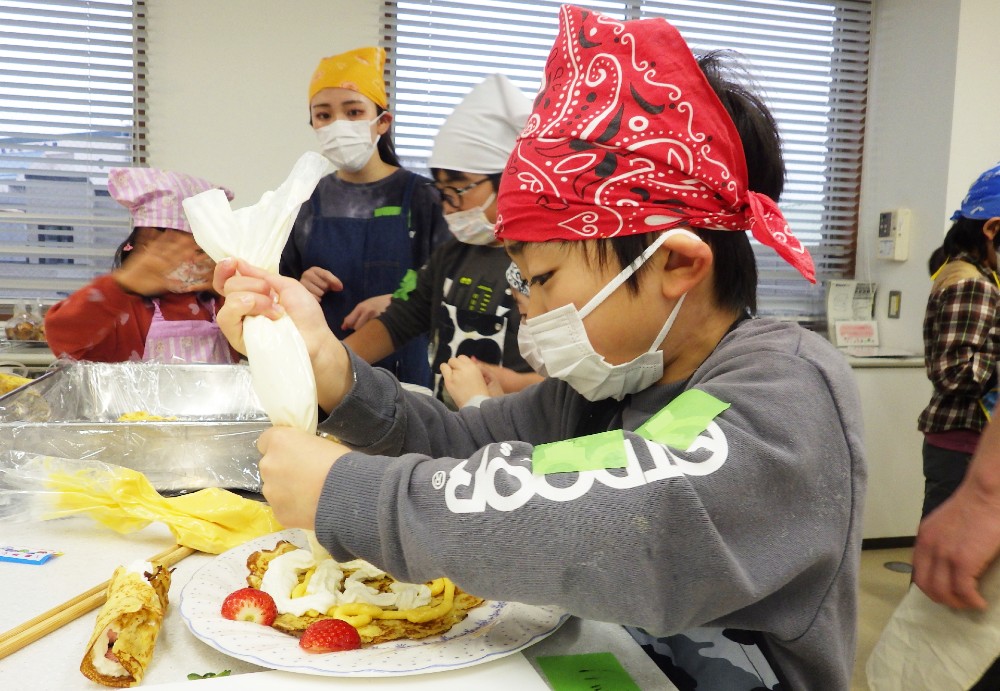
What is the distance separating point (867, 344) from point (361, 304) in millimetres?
2722

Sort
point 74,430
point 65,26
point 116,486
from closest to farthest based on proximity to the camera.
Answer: point 116,486
point 74,430
point 65,26

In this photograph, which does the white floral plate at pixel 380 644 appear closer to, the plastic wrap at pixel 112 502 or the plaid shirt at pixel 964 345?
the plastic wrap at pixel 112 502

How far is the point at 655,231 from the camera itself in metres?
0.74

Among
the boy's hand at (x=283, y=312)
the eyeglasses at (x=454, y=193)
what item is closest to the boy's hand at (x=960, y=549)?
the boy's hand at (x=283, y=312)

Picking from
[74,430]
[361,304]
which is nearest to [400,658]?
[74,430]

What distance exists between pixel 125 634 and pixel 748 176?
2.41ft

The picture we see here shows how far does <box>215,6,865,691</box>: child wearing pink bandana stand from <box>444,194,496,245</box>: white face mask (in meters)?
0.87

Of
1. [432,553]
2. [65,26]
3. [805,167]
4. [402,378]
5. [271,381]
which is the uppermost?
[65,26]

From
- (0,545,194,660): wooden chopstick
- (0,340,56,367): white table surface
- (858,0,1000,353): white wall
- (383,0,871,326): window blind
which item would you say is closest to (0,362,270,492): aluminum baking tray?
(0,545,194,660): wooden chopstick

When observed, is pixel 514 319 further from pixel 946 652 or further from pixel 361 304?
pixel 946 652

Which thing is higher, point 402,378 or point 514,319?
point 514,319

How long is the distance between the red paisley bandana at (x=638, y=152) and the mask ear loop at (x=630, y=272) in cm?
1

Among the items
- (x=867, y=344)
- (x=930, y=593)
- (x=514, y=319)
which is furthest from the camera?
(x=867, y=344)

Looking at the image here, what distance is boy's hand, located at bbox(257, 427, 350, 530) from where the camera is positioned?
0.65 meters
